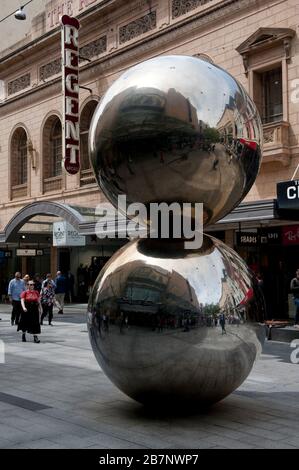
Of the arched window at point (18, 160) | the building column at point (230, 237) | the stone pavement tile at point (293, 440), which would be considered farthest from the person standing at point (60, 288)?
the stone pavement tile at point (293, 440)

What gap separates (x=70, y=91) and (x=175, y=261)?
1762 centimetres

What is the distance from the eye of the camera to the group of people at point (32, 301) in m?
13.1

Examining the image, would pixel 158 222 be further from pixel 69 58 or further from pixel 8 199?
pixel 8 199

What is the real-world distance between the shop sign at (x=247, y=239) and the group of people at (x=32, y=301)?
5.38 meters

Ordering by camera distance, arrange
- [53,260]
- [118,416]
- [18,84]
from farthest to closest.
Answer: [18,84]
[53,260]
[118,416]

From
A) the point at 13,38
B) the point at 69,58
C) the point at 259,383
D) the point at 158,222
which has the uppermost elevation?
the point at 13,38

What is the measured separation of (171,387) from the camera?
18.2 feet

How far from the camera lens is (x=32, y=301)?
513 inches

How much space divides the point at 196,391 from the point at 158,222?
1.66 metres

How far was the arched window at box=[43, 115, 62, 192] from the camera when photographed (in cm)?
2597

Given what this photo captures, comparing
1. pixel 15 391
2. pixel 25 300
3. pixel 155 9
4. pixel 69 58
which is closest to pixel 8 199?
pixel 69 58

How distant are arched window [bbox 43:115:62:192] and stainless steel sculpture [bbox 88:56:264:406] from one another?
20.4 metres

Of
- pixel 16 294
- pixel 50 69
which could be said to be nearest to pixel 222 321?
pixel 16 294

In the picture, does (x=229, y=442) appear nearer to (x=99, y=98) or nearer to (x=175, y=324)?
(x=175, y=324)
